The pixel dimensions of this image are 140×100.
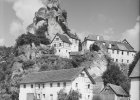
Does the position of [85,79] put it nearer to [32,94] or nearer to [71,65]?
[32,94]

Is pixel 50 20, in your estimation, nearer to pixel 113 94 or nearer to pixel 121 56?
pixel 121 56

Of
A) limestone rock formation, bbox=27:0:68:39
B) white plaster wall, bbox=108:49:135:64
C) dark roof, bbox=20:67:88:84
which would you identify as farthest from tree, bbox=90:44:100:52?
dark roof, bbox=20:67:88:84

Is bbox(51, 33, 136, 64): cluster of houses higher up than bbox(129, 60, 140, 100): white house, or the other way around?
bbox(51, 33, 136, 64): cluster of houses

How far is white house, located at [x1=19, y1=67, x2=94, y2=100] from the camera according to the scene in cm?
5919

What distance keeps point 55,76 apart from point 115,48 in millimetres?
43722

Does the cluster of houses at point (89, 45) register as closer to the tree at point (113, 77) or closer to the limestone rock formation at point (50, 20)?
the limestone rock formation at point (50, 20)

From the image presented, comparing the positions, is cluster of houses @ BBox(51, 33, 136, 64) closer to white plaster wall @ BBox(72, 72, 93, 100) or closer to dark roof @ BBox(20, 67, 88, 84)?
dark roof @ BBox(20, 67, 88, 84)

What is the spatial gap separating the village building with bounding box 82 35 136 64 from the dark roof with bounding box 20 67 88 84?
35.5m

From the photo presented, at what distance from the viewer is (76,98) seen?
186 ft

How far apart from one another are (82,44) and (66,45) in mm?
9685

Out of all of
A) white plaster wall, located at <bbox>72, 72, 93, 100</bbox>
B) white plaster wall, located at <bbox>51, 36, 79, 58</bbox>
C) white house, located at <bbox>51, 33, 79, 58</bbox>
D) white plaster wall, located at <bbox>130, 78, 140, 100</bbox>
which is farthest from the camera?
white house, located at <bbox>51, 33, 79, 58</bbox>

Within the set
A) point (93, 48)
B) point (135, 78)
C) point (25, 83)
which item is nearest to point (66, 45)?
point (93, 48)

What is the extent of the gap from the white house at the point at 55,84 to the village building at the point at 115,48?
36.5 meters

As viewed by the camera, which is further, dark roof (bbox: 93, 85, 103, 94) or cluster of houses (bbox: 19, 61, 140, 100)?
dark roof (bbox: 93, 85, 103, 94)
